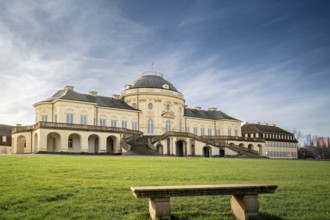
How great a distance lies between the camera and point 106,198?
345 inches

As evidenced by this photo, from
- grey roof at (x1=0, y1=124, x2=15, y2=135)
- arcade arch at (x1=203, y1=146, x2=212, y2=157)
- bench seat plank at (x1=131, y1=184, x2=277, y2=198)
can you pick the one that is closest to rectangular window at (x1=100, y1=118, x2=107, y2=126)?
arcade arch at (x1=203, y1=146, x2=212, y2=157)

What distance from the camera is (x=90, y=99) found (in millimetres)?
56594

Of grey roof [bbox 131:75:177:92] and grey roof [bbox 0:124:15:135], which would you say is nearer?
grey roof [bbox 131:75:177:92]

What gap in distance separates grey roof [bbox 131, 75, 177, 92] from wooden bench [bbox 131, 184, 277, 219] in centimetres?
5472

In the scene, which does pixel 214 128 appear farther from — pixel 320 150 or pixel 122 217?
pixel 122 217

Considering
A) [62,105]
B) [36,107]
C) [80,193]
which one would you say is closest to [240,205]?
[80,193]

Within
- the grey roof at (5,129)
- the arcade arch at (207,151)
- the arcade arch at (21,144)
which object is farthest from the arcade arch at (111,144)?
the grey roof at (5,129)

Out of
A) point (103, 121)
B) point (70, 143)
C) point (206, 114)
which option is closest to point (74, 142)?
point (70, 143)

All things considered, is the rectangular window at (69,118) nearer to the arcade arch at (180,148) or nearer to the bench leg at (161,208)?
the arcade arch at (180,148)

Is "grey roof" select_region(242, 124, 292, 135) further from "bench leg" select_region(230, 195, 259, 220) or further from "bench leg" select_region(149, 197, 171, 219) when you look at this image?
"bench leg" select_region(149, 197, 171, 219)

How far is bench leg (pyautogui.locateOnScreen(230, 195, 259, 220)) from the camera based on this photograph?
306 inches

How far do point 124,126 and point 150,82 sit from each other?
424 inches

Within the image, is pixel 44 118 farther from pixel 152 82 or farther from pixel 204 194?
pixel 204 194

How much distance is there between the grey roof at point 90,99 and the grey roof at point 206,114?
54.2ft
